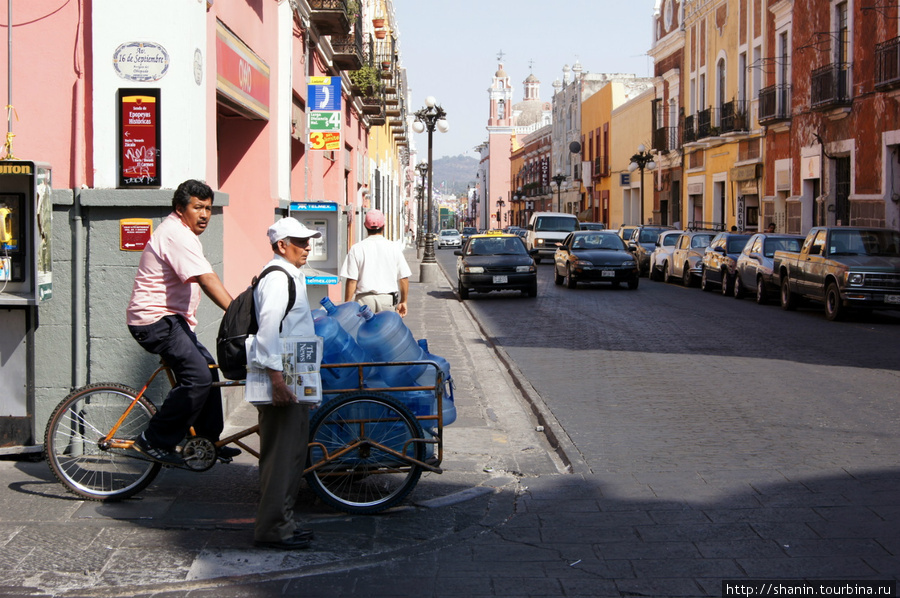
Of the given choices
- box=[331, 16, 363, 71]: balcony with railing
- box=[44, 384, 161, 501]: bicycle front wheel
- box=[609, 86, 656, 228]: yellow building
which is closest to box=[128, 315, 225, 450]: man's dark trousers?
box=[44, 384, 161, 501]: bicycle front wheel

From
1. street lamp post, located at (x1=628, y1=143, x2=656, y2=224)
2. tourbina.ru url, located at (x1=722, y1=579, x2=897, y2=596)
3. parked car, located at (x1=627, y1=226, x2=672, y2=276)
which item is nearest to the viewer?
tourbina.ru url, located at (x1=722, y1=579, x2=897, y2=596)

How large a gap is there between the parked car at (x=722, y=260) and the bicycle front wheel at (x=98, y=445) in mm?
19744

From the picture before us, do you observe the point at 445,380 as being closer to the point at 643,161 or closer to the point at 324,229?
the point at 324,229

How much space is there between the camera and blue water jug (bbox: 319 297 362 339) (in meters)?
6.58

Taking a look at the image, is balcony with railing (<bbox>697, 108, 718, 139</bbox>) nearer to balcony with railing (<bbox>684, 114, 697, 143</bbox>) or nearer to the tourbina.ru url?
balcony with railing (<bbox>684, 114, 697, 143</bbox>)

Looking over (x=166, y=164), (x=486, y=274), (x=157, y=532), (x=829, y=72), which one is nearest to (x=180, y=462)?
(x=157, y=532)

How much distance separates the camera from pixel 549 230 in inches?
1623

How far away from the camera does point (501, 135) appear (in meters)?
142

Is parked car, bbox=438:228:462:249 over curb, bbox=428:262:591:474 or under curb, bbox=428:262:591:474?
over

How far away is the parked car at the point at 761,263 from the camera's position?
21672 millimetres

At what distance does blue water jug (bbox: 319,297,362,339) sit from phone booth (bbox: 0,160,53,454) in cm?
208

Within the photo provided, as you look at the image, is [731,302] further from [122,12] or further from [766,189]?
[122,12]

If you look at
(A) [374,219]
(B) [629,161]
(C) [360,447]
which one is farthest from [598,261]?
(B) [629,161]

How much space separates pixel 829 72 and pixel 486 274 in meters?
11.5
